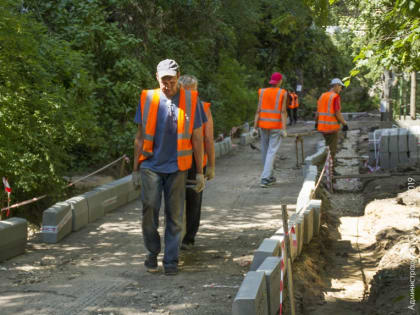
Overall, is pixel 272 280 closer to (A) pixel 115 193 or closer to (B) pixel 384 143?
(A) pixel 115 193

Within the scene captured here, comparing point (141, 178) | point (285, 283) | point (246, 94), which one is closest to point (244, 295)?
point (285, 283)

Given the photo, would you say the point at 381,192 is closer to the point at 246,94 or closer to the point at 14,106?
the point at 14,106

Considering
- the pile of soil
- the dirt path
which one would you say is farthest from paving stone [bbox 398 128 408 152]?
the dirt path

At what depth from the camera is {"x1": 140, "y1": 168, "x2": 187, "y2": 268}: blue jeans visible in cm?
636

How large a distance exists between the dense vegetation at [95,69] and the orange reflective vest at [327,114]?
1.89 meters

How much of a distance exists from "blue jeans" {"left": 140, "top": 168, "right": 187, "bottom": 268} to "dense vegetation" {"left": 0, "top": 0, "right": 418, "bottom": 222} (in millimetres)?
1835

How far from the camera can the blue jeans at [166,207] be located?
20.9 ft

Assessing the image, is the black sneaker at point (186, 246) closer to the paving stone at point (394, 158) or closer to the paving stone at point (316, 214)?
the paving stone at point (316, 214)

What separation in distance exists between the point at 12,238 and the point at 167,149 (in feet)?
7.07

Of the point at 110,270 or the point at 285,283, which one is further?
the point at 110,270

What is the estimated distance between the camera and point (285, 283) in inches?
247

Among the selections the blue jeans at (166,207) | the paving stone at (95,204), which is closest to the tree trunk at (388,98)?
the paving stone at (95,204)

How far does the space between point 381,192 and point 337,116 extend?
1783 millimetres

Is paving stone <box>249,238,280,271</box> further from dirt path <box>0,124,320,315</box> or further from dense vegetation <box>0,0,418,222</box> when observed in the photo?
dense vegetation <box>0,0,418,222</box>
